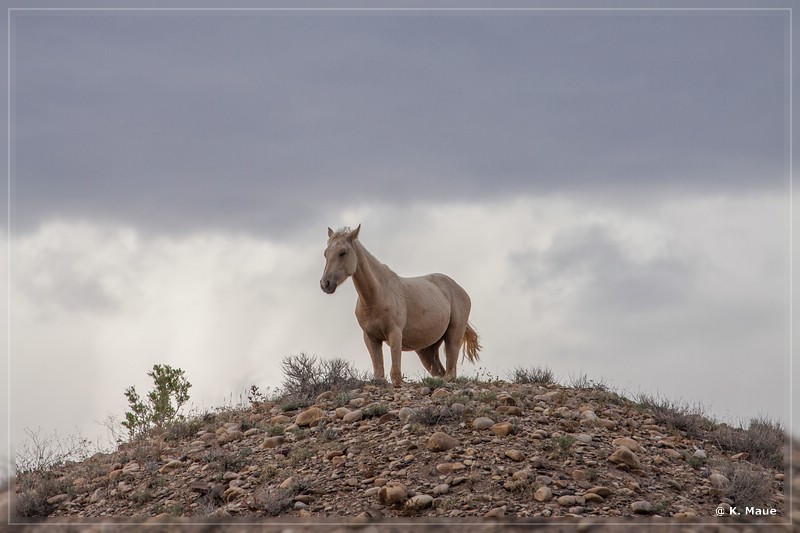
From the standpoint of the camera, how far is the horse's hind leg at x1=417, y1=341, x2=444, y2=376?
16.8m

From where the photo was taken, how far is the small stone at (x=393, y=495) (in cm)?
858

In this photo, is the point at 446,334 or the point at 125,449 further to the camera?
the point at 446,334

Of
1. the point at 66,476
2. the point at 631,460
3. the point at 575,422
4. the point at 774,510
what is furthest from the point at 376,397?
the point at 774,510

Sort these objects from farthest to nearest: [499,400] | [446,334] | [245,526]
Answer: [446,334], [499,400], [245,526]

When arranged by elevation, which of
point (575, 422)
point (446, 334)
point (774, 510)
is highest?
point (446, 334)

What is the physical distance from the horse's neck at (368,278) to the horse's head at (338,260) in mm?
247

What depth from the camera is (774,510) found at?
9.27 m

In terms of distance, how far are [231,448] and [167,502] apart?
5.12 feet

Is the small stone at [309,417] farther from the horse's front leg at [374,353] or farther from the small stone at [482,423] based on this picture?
the horse's front leg at [374,353]

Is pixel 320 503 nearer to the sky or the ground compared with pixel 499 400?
nearer to the ground

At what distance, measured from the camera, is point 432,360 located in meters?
16.8

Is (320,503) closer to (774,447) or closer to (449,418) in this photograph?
(449,418)

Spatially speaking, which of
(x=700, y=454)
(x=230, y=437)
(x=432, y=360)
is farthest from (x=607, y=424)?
(x=432, y=360)

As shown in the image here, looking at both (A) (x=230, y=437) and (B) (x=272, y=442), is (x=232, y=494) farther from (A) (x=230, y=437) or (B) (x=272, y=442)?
(A) (x=230, y=437)
